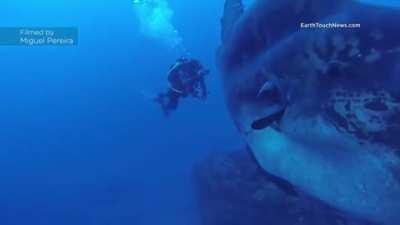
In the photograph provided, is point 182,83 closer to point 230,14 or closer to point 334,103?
point 230,14

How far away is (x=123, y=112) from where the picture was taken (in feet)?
93.8

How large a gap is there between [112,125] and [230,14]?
1018 inches

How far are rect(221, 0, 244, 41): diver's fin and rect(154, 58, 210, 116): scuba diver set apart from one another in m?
4.35

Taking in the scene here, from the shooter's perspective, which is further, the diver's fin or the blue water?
the blue water

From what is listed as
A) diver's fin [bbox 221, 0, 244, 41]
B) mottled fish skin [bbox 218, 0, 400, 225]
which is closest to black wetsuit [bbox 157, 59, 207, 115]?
diver's fin [bbox 221, 0, 244, 41]

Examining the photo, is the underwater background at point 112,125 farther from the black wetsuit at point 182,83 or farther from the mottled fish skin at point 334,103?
the mottled fish skin at point 334,103

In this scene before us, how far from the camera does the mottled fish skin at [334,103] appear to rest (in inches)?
93.0

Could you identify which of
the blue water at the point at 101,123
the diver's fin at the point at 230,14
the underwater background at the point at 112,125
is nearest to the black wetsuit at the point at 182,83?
the underwater background at the point at 112,125

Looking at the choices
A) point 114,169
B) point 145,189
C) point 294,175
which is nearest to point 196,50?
point 114,169

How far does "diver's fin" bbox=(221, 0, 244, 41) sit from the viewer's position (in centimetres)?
368

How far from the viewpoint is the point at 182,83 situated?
8.33m

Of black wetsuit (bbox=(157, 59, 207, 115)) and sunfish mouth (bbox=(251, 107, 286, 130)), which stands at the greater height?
black wetsuit (bbox=(157, 59, 207, 115))

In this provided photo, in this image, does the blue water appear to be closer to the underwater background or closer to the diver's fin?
the underwater background

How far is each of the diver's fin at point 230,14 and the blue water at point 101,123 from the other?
12.1 m
